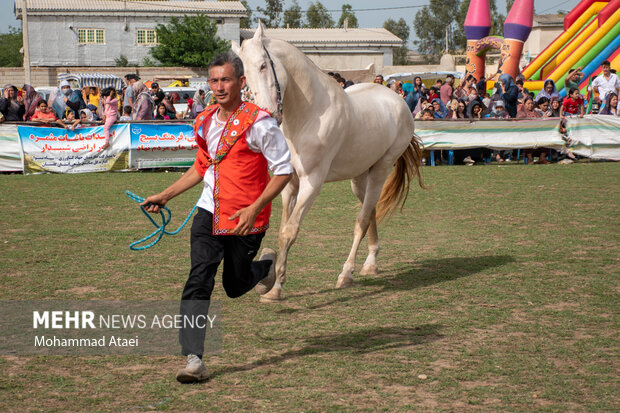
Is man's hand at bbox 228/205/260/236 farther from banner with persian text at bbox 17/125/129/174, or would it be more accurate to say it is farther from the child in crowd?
banner with persian text at bbox 17/125/129/174

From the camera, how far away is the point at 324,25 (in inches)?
4163

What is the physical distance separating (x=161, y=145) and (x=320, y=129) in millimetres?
11040

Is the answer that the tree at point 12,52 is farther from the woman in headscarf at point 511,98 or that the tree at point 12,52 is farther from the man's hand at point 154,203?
the man's hand at point 154,203

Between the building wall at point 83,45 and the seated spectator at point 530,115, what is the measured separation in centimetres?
4336

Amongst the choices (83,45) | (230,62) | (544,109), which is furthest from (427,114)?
(83,45)

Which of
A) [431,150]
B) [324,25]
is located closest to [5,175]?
[431,150]

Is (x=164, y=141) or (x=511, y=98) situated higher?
(x=511, y=98)

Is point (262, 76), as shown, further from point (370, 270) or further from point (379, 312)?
point (370, 270)

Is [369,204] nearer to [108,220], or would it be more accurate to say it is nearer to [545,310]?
[545,310]

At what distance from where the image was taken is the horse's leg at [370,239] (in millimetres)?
7250

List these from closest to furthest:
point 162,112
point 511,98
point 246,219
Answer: point 246,219 < point 162,112 < point 511,98

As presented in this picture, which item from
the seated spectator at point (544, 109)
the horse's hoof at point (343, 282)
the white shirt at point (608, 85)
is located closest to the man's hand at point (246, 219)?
the horse's hoof at point (343, 282)

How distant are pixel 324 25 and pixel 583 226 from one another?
3946 inches

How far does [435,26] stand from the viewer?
4496 inches
